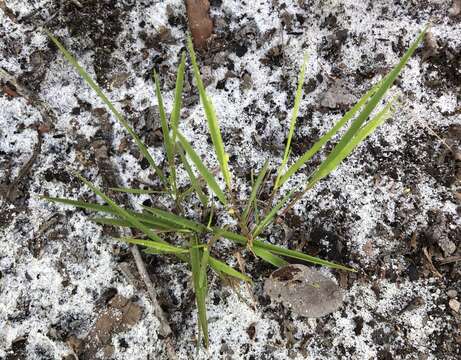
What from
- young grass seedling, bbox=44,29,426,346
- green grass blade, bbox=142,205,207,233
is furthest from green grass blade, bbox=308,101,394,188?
green grass blade, bbox=142,205,207,233

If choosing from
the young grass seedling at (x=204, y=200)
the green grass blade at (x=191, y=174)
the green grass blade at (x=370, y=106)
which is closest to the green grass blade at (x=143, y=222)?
the young grass seedling at (x=204, y=200)

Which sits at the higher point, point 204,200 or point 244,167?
point 244,167

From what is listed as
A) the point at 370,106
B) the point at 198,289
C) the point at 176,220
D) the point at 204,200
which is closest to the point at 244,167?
the point at 204,200

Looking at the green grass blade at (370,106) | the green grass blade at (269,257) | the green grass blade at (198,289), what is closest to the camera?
the green grass blade at (370,106)

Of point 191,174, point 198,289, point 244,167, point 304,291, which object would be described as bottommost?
point 198,289

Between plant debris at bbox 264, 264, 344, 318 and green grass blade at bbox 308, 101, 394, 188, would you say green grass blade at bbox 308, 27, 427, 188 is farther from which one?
plant debris at bbox 264, 264, 344, 318

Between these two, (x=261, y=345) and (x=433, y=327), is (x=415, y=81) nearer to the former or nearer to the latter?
(x=433, y=327)

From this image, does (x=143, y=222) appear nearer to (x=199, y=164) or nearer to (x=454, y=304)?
(x=199, y=164)

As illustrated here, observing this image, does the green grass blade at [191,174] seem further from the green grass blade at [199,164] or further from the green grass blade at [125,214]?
the green grass blade at [125,214]
